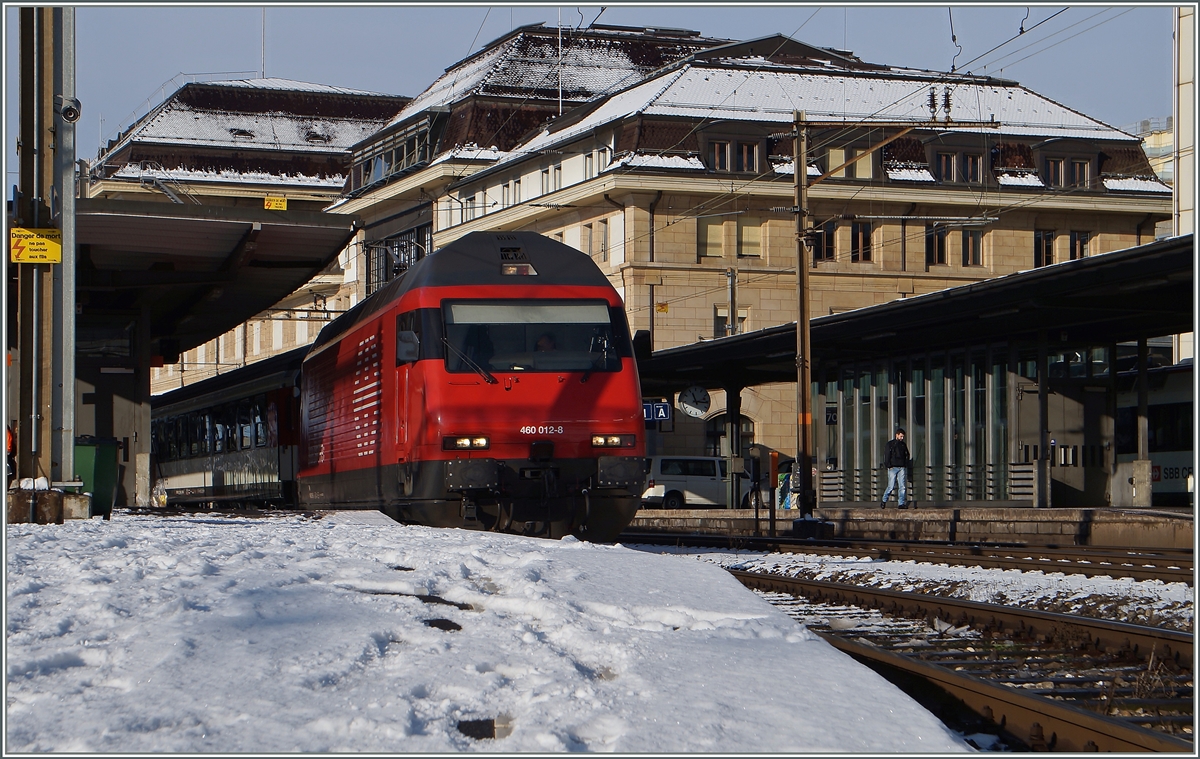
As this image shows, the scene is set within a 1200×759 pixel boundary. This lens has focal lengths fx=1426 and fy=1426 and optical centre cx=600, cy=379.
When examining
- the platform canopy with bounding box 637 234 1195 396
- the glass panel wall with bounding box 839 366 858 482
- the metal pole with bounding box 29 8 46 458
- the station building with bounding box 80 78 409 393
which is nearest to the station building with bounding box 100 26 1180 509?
the glass panel wall with bounding box 839 366 858 482

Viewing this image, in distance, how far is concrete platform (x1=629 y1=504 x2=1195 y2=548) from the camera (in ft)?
65.6

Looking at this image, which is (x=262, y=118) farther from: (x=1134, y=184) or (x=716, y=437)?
(x=1134, y=184)

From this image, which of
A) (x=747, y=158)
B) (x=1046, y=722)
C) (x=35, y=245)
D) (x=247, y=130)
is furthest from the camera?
(x=247, y=130)

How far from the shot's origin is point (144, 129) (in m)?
69.4

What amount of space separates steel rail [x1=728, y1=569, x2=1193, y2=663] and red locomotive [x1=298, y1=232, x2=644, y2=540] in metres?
2.53

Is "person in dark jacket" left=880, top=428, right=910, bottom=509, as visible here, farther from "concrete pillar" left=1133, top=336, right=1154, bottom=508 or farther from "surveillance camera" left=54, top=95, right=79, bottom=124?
"surveillance camera" left=54, top=95, right=79, bottom=124

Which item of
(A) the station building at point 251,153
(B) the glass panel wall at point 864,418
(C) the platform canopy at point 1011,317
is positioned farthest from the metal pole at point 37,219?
(A) the station building at point 251,153

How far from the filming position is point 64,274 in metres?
11.9

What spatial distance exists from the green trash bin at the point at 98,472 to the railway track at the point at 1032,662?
21.9ft

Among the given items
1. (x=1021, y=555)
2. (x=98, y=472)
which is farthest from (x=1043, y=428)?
(x=98, y=472)

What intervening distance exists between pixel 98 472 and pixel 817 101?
41336 millimetres

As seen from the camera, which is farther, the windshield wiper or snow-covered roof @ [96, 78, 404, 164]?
snow-covered roof @ [96, 78, 404, 164]

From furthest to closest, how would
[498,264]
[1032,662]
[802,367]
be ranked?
1. [802,367]
2. [498,264]
3. [1032,662]

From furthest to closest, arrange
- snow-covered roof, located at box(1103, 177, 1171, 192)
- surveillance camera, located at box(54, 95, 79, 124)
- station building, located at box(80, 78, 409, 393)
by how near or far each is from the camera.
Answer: station building, located at box(80, 78, 409, 393) < snow-covered roof, located at box(1103, 177, 1171, 192) < surveillance camera, located at box(54, 95, 79, 124)
